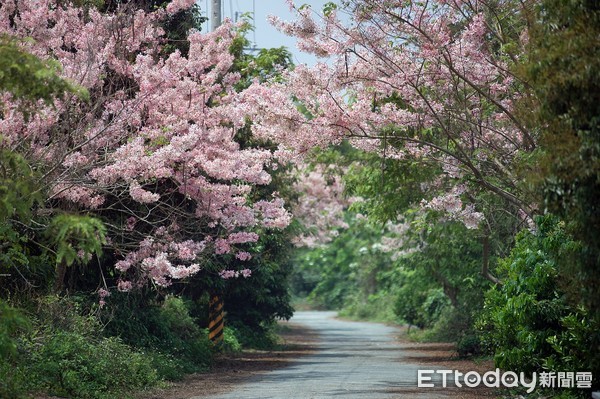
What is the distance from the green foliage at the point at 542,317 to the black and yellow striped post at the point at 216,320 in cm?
1179

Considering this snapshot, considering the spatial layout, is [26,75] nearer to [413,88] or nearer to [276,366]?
[413,88]

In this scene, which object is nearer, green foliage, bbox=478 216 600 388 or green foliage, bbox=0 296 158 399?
→ green foliage, bbox=478 216 600 388

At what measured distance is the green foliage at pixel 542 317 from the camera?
1407 centimetres

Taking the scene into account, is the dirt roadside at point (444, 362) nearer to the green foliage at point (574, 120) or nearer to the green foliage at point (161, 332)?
the green foliage at point (161, 332)

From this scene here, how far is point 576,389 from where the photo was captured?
14.4 meters

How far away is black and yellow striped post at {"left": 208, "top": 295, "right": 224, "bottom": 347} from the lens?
2766cm

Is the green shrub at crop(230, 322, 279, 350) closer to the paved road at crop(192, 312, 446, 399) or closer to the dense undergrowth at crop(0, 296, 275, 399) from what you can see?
the paved road at crop(192, 312, 446, 399)

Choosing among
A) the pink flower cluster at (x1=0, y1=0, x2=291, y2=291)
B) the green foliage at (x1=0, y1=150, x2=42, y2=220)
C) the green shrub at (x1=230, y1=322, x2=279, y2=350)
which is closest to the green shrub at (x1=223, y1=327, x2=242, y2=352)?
the green shrub at (x1=230, y1=322, x2=279, y2=350)

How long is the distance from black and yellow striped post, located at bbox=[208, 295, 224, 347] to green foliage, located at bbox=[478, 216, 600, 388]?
1179cm

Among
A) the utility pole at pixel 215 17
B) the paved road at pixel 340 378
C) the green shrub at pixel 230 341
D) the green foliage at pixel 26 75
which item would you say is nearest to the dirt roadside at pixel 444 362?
the paved road at pixel 340 378

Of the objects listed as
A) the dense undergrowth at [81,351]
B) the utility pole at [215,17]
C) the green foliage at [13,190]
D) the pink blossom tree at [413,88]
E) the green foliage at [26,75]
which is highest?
the utility pole at [215,17]

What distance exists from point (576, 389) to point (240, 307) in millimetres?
19540

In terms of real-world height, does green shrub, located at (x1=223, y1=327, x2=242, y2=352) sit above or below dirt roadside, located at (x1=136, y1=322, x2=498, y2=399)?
above

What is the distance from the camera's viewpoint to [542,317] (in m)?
15.4
